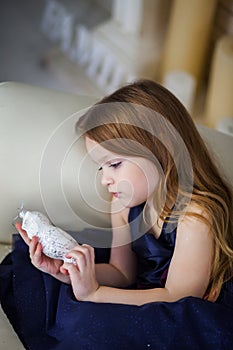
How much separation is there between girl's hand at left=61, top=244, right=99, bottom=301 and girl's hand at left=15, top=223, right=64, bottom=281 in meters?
0.04

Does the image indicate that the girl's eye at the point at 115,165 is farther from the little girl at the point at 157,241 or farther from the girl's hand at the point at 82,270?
the girl's hand at the point at 82,270

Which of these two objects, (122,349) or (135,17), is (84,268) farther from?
(135,17)

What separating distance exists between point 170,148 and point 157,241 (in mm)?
163

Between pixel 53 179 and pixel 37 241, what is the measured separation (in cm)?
14

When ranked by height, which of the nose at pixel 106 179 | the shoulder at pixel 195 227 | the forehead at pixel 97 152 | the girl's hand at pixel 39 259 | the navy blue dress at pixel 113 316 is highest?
the forehead at pixel 97 152

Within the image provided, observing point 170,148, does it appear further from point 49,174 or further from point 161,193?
point 49,174

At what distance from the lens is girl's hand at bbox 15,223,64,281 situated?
1.09 metres

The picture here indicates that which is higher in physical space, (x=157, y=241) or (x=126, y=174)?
(x=126, y=174)

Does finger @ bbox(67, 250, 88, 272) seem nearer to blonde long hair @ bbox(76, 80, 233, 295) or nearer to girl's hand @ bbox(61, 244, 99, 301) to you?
girl's hand @ bbox(61, 244, 99, 301)

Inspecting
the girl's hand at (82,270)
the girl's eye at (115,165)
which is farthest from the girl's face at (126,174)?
the girl's hand at (82,270)

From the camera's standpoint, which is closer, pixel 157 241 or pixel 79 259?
pixel 79 259

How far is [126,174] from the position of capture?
1.09m

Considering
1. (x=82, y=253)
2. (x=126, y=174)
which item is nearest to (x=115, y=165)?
(x=126, y=174)

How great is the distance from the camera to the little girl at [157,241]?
40.0 inches
